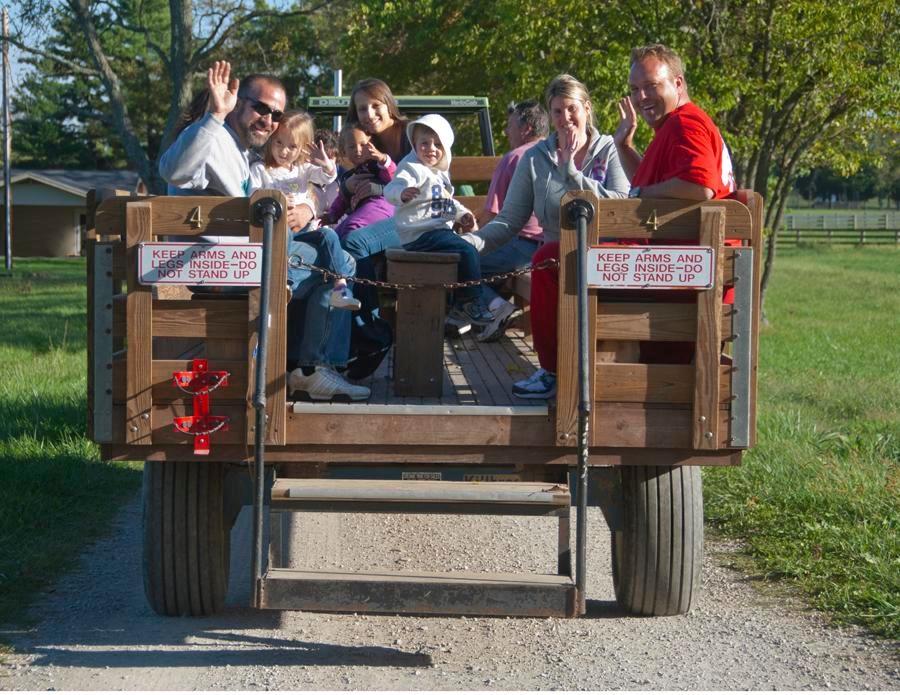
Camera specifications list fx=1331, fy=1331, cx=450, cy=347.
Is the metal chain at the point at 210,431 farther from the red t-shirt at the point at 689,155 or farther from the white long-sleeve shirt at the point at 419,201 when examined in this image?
the red t-shirt at the point at 689,155

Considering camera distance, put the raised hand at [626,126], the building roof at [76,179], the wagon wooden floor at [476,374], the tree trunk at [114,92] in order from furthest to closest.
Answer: the building roof at [76,179]
the tree trunk at [114,92]
the raised hand at [626,126]
the wagon wooden floor at [476,374]

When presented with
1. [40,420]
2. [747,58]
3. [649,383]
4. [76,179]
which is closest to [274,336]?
[649,383]

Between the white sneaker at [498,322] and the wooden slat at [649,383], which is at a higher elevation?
the white sneaker at [498,322]

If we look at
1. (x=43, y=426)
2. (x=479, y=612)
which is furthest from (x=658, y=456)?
(x=43, y=426)

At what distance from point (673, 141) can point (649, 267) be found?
2.47 feet

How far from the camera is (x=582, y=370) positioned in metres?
4.56

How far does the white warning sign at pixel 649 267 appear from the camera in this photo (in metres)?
4.68

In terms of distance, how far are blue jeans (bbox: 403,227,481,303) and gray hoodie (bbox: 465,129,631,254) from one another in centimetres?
12

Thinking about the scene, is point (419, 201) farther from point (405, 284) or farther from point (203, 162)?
point (203, 162)

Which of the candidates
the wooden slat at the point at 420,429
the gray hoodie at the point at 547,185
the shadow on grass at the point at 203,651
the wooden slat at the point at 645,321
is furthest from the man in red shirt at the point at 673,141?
the shadow on grass at the point at 203,651

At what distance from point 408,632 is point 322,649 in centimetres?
41

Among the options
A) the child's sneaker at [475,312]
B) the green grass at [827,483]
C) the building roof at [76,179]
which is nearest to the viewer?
the green grass at [827,483]

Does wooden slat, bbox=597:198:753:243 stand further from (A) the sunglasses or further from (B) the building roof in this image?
(B) the building roof

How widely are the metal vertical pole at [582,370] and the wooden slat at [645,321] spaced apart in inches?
5.2
